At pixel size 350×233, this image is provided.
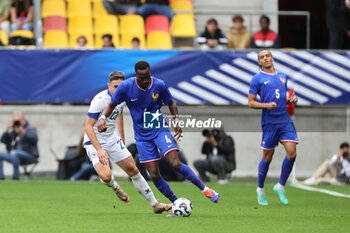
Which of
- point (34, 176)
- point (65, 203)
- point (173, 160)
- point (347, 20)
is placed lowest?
point (34, 176)

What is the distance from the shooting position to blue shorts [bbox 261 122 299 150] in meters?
11.6

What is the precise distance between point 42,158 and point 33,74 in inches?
105

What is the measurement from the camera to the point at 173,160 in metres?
9.73

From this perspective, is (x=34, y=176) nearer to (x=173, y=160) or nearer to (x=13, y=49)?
(x=13, y=49)

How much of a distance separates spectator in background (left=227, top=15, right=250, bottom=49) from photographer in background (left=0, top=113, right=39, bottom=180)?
5.25 meters

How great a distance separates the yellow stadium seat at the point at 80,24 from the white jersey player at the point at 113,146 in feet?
31.1

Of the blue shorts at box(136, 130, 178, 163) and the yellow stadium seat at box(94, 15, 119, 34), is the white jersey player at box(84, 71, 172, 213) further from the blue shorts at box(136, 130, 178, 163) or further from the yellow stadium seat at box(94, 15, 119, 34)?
the yellow stadium seat at box(94, 15, 119, 34)

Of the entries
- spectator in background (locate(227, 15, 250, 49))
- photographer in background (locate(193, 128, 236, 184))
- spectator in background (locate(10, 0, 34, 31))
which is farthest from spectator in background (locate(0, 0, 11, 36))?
photographer in background (locate(193, 128, 236, 184))

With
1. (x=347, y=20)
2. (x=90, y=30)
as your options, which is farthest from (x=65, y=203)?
(x=347, y=20)

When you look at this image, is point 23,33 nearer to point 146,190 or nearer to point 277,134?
point 277,134

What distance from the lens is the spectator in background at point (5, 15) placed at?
20.1 meters

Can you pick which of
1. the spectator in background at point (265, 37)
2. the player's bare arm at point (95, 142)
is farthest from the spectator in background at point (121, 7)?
the player's bare arm at point (95, 142)

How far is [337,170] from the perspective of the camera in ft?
58.1

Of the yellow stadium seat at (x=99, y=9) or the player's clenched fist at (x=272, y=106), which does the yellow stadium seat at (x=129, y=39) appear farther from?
the player's clenched fist at (x=272, y=106)
